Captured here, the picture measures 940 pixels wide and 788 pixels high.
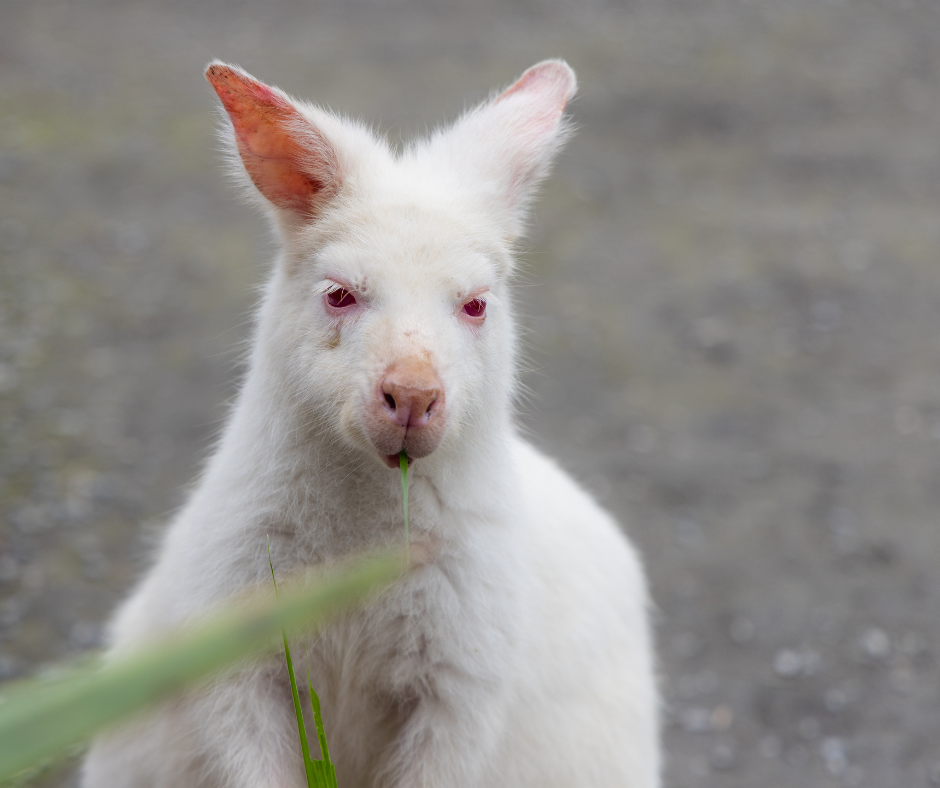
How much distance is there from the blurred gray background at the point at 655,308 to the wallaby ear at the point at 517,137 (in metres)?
0.38

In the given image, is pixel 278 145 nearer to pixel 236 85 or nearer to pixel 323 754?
pixel 236 85

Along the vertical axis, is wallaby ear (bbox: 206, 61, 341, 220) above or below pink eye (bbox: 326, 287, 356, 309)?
above

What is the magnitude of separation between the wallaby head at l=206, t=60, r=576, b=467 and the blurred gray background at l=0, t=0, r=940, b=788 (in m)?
0.43

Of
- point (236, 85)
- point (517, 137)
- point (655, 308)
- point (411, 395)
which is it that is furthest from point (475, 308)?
point (655, 308)

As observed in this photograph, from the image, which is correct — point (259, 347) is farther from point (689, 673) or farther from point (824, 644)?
point (824, 644)

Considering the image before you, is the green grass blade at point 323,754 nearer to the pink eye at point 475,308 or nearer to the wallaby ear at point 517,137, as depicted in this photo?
the pink eye at point 475,308

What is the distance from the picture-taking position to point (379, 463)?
6.48 ft

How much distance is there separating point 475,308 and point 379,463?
375 millimetres

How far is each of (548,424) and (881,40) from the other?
574cm

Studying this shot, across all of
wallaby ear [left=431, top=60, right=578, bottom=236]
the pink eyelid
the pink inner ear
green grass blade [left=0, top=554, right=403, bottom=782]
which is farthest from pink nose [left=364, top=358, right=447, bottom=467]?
green grass blade [left=0, top=554, right=403, bottom=782]

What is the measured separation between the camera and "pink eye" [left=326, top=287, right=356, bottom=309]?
1.86 metres

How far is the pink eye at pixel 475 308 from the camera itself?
1918 mm

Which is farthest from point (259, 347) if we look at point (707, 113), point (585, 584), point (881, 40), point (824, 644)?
point (881, 40)

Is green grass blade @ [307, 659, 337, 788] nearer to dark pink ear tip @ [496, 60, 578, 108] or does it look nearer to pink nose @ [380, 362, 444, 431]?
pink nose @ [380, 362, 444, 431]
